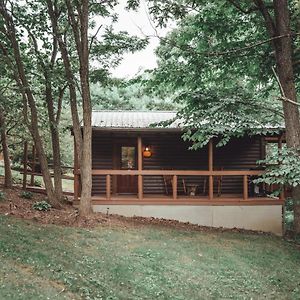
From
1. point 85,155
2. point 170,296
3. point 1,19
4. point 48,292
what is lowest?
point 170,296

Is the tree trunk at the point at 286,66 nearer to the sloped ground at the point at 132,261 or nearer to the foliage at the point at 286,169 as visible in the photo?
the foliage at the point at 286,169

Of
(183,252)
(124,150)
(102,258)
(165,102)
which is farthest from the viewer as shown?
(165,102)

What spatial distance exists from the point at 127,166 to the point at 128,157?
40 centimetres

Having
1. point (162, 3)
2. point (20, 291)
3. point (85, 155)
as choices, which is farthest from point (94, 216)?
point (162, 3)

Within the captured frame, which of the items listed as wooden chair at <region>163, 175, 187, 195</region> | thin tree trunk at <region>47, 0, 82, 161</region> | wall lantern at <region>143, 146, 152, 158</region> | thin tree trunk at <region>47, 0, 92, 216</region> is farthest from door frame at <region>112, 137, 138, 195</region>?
thin tree trunk at <region>47, 0, 92, 216</region>

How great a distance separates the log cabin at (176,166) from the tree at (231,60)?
74.8 inches

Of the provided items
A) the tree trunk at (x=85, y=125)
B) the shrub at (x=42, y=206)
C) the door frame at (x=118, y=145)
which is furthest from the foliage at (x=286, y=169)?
the door frame at (x=118, y=145)

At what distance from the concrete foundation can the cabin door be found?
280cm

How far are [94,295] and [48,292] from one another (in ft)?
2.48

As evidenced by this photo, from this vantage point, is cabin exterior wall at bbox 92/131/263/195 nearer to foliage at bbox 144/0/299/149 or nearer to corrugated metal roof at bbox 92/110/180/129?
corrugated metal roof at bbox 92/110/180/129

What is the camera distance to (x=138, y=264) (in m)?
7.45

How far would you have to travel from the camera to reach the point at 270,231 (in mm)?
12359

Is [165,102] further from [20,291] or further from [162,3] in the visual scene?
[20,291]

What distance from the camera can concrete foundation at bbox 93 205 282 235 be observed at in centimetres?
1238
